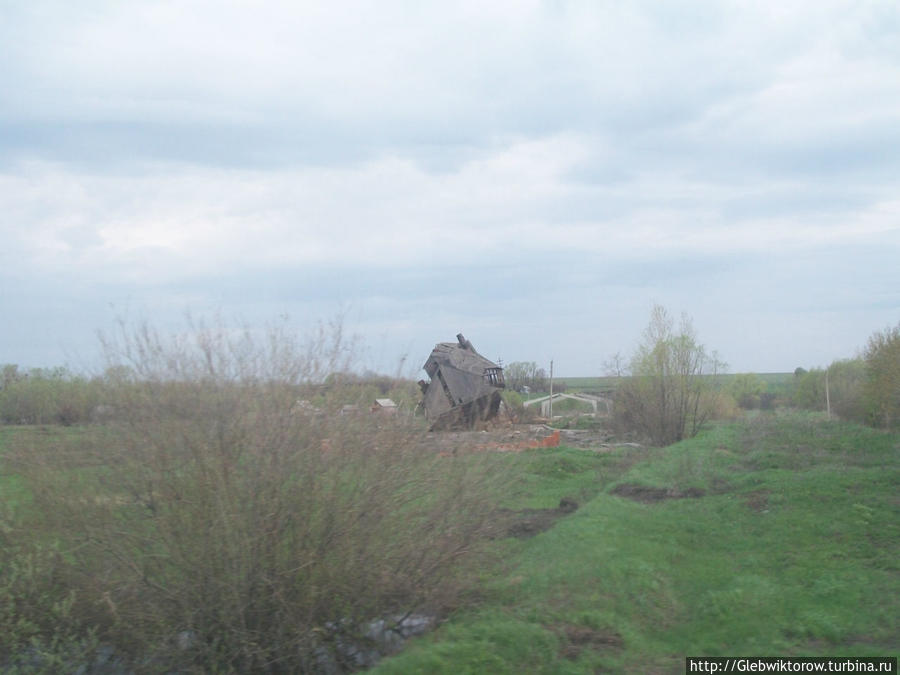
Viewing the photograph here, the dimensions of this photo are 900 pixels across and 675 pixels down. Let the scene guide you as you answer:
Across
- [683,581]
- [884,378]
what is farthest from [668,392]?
[683,581]

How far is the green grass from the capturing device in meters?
6.31

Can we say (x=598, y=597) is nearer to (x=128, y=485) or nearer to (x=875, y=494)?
(x=128, y=485)

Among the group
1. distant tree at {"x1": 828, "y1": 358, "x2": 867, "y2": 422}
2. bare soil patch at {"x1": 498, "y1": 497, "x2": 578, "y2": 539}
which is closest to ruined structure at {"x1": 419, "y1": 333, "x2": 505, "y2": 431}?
bare soil patch at {"x1": 498, "y1": 497, "x2": 578, "y2": 539}

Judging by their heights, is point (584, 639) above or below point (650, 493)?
below

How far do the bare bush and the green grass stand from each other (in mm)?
1034

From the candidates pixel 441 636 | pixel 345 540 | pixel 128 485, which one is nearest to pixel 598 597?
pixel 441 636

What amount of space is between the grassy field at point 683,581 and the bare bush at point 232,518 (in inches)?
28.2

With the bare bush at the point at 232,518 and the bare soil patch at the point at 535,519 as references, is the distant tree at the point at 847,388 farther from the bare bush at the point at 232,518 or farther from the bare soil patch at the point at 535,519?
the bare bush at the point at 232,518

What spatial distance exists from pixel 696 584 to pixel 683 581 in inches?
7.1

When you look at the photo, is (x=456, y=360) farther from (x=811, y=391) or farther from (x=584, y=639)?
(x=811, y=391)

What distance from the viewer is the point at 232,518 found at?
6.43 metres

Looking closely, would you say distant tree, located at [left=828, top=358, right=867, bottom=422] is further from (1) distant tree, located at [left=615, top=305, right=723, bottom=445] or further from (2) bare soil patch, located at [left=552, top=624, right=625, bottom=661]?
(2) bare soil patch, located at [left=552, top=624, right=625, bottom=661]

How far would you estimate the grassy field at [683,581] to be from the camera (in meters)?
6.32

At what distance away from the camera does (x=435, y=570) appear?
7176mm
